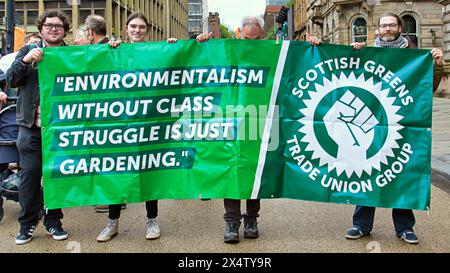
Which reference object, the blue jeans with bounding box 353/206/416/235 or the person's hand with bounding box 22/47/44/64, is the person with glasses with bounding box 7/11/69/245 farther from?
the blue jeans with bounding box 353/206/416/235

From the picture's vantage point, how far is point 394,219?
477 centimetres

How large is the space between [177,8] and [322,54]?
81.0 metres

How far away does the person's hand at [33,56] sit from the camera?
448 cm

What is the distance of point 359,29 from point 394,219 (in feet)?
112

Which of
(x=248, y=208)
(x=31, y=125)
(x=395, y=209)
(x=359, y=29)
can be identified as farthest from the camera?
(x=359, y=29)

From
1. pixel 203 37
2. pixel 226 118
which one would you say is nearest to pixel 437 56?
pixel 226 118

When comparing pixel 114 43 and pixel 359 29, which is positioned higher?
pixel 359 29

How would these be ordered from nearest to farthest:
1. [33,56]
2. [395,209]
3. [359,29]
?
[33,56] < [395,209] < [359,29]

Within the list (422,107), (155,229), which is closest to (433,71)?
(422,107)

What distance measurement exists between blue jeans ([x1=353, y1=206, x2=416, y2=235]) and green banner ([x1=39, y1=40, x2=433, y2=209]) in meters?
0.23

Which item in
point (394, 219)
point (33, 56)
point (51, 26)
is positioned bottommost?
point (394, 219)

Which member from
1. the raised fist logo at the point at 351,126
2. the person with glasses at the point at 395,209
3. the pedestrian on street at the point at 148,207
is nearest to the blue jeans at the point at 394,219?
the person with glasses at the point at 395,209

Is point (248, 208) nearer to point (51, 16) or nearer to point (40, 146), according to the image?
point (40, 146)

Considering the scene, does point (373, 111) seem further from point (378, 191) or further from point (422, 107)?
point (378, 191)
